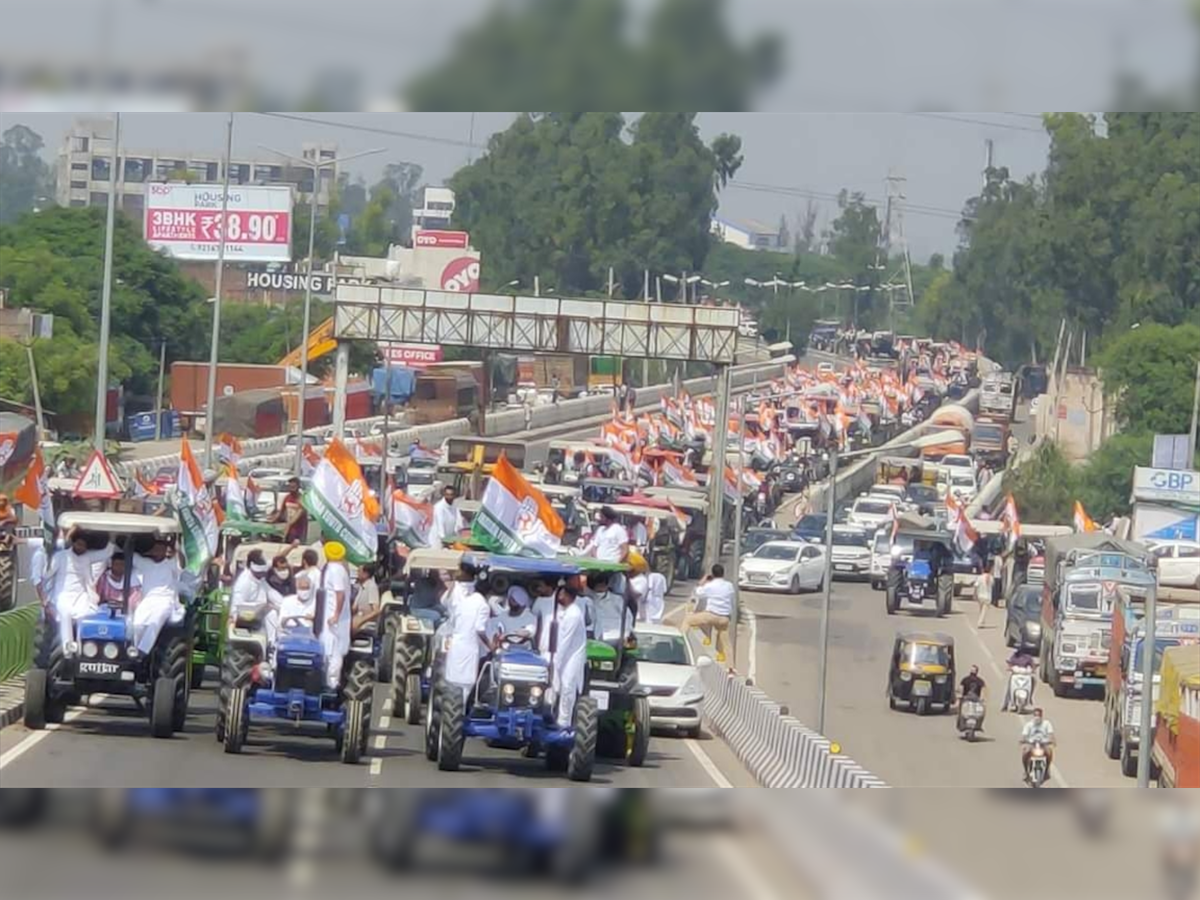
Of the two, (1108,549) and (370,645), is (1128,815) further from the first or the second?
(1108,549)

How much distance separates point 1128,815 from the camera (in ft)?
30.6

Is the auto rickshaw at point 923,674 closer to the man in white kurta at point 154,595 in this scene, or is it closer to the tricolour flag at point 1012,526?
the tricolour flag at point 1012,526

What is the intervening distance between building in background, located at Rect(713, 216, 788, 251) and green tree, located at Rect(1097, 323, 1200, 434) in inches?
435

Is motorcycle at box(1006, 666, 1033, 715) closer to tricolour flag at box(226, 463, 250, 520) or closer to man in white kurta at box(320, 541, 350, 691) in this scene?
tricolour flag at box(226, 463, 250, 520)

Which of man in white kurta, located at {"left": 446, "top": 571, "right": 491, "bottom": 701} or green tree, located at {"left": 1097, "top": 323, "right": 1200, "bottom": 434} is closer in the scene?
man in white kurta, located at {"left": 446, "top": 571, "right": 491, "bottom": 701}

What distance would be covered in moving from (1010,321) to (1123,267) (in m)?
7.12

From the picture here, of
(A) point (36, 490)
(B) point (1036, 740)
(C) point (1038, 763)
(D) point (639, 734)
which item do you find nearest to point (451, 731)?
(D) point (639, 734)

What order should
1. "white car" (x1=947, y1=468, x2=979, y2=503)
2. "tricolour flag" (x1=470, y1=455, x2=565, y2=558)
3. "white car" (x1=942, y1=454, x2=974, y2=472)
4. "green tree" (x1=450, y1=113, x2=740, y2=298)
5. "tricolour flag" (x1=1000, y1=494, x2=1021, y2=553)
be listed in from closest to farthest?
"tricolour flag" (x1=470, y1=455, x2=565, y2=558)
"tricolour flag" (x1=1000, y1=494, x2=1021, y2=553)
"green tree" (x1=450, y1=113, x2=740, y2=298)
"white car" (x1=947, y1=468, x2=979, y2=503)
"white car" (x1=942, y1=454, x2=974, y2=472)

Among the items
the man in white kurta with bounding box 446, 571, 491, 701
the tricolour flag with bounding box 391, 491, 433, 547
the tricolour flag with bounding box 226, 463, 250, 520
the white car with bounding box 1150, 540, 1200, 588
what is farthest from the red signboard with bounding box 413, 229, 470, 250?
the man in white kurta with bounding box 446, 571, 491, 701

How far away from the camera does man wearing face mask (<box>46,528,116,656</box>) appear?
1880cm

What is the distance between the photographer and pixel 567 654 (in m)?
18.6

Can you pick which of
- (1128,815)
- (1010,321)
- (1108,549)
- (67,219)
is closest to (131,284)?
(67,219)

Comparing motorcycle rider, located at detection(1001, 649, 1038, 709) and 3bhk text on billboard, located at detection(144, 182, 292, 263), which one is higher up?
3bhk text on billboard, located at detection(144, 182, 292, 263)

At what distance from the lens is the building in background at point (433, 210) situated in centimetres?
5781
